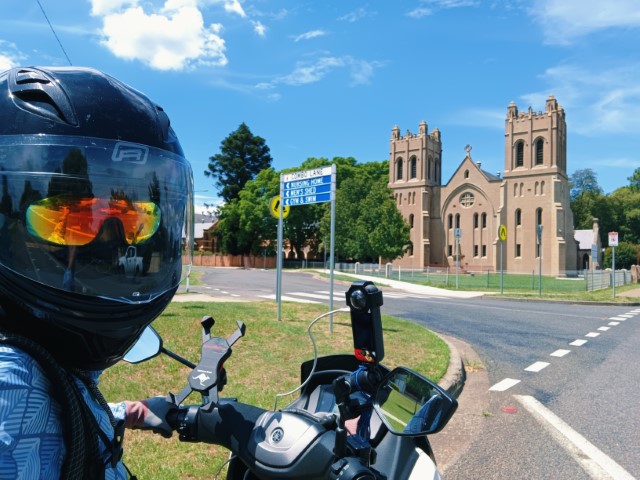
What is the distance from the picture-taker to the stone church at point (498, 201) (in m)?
64.3

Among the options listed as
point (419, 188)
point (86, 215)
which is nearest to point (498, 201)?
point (419, 188)

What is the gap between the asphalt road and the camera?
4246mm

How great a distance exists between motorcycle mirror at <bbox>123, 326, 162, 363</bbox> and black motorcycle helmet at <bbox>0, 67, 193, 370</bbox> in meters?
0.41

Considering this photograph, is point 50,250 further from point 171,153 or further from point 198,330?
point 198,330

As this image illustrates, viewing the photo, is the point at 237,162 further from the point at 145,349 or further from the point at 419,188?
the point at 145,349

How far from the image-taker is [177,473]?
→ 11.9ft

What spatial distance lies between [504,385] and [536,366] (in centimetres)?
143

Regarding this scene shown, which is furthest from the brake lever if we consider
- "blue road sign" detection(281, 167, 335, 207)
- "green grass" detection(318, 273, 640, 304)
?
"green grass" detection(318, 273, 640, 304)

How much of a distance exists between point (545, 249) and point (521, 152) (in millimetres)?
13572

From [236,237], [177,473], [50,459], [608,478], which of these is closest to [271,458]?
[50,459]

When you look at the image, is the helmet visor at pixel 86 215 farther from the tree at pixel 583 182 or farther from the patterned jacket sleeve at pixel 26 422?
the tree at pixel 583 182

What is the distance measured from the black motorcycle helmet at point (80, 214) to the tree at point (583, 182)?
10763 cm

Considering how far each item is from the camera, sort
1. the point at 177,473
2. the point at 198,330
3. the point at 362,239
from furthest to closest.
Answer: the point at 362,239 → the point at 198,330 → the point at 177,473

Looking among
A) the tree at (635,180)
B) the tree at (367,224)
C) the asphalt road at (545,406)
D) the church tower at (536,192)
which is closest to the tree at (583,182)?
the tree at (635,180)
